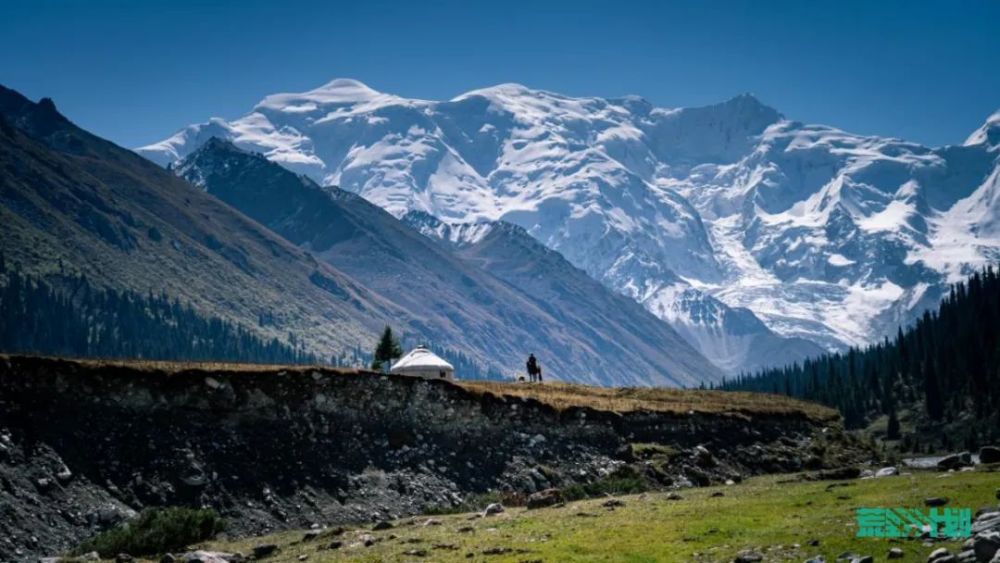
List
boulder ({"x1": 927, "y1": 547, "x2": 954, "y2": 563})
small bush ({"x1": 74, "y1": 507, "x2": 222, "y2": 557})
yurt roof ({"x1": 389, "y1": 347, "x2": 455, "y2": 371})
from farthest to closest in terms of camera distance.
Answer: yurt roof ({"x1": 389, "y1": 347, "x2": 455, "y2": 371}), small bush ({"x1": 74, "y1": 507, "x2": 222, "y2": 557}), boulder ({"x1": 927, "y1": 547, "x2": 954, "y2": 563})

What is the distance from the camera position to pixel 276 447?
6122cm

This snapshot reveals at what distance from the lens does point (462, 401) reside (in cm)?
7219

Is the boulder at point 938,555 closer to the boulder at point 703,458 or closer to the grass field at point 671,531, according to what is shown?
the grass field at point 671,531

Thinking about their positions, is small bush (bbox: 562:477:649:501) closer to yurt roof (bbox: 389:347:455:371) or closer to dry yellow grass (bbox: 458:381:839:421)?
dry yellow grass (bbox: 458:381:839:421)

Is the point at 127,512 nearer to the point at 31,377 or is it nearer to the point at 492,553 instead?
the point at 31,377

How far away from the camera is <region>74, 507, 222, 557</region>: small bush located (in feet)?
156

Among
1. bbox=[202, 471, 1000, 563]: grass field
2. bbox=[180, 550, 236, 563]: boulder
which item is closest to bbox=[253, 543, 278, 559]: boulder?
bbox=[202, 471, 1000, 563]: grass field

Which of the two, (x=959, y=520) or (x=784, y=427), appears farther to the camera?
(x=784, y=427)

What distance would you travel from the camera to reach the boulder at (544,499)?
58422mm

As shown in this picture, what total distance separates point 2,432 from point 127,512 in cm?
732

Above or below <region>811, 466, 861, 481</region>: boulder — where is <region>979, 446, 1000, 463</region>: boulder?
above

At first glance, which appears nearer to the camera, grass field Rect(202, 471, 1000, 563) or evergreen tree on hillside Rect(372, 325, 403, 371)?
grass field Rect(202, 471, 1000, 563)

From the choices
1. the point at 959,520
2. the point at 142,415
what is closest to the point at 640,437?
the point at 142,415

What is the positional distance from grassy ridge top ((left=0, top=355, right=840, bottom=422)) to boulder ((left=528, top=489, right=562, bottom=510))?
48.3 feet
